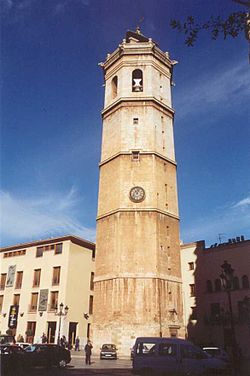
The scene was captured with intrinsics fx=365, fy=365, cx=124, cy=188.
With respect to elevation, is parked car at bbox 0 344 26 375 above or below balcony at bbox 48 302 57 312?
below

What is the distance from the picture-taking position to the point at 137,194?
104ft

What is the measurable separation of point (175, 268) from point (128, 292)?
495 centimetres

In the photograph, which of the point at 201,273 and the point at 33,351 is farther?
the point at 201,273

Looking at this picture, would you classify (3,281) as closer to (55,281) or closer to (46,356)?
(55,281)

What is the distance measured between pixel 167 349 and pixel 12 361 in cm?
687

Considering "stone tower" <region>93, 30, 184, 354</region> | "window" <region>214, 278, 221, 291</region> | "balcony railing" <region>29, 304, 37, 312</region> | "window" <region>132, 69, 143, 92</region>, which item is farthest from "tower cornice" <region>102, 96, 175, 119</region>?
"balcony railing" <region>29, 304, 37, 312</region>

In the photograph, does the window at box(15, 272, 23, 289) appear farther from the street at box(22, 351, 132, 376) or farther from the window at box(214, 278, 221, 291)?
the window at box(214, 278, 221, 291)

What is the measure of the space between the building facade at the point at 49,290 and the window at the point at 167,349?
22.8 m

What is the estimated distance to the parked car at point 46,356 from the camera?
→ 61.7ft

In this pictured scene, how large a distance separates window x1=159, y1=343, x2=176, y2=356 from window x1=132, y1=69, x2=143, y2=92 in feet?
90.8

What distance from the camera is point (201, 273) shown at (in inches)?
1537

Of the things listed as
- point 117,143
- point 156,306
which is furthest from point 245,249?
point 117,143

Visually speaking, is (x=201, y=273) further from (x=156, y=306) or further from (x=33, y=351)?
(x=33, y=351)

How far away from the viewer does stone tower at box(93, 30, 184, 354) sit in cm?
2781
